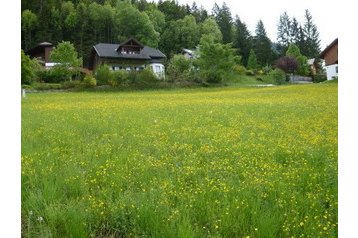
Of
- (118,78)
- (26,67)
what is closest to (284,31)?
(26,67)

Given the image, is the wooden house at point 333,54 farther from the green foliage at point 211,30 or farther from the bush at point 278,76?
the green foliage at point 211,30

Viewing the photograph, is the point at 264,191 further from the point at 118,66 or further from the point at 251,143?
the point at 118,66

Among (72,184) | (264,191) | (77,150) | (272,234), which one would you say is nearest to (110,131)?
(77,150)

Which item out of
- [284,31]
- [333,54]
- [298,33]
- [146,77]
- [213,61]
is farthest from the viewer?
[213,61]

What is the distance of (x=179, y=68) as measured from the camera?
41250 mm

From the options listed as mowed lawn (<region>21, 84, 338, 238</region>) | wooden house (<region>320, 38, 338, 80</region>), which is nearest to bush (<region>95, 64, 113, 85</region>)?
mowed lawn (<region>21, 84, 338, 238</region>)

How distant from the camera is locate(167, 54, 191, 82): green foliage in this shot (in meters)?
39.1

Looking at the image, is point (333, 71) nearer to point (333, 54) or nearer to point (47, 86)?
point (333, 54)

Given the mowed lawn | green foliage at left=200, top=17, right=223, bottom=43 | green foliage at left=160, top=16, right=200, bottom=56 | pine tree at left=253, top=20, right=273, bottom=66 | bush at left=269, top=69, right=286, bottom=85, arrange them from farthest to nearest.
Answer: green foliage at left=160, top=16, right=200, bottom=56 → green foliage at left=200, top=17, right=223, bottom=43 → bush at left=269, top=69, right=286, bottom=85 → pine tree at left=253, top=20, right=273, bottom=66 → the mowed lawn

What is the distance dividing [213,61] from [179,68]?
3.83m

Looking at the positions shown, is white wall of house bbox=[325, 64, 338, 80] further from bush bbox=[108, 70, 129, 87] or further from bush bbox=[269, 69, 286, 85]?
bush bbox=[108, 70, 129, 87]

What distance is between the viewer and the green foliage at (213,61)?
124 feet

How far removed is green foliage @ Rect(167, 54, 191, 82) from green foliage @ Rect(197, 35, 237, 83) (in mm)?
1459

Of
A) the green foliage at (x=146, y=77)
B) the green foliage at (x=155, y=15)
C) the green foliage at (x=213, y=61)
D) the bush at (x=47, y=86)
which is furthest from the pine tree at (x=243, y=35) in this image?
the bush at (x=47, y=86)
